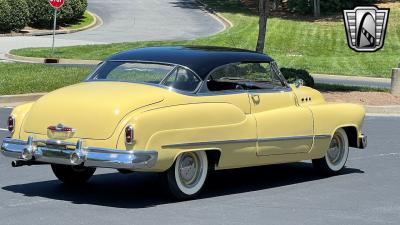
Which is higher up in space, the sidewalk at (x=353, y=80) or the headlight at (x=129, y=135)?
the headlight at (x=129, y=135)

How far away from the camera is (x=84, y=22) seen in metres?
53.9

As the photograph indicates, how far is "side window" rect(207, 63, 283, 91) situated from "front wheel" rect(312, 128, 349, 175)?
1.12 metres

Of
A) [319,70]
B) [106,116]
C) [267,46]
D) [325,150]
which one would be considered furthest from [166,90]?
[267,46]

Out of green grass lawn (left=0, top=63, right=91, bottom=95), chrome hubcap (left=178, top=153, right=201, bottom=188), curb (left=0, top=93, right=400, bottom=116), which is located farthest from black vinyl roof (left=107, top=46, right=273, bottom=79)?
green grass lawn (left=0, top=63, right=91, bottom=95)

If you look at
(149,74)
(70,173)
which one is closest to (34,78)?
(70,173)

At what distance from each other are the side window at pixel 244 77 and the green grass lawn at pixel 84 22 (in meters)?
42.0

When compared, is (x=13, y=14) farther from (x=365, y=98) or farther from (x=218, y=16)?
(x=365, y=98)

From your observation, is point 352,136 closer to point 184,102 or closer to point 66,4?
point 184,102

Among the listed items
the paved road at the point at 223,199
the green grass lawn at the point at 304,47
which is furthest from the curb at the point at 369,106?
the green grass lawn at the point at 304,47

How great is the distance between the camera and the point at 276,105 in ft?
33.3

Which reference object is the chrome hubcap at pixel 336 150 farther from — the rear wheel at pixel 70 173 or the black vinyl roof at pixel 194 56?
the rear wheel at pixel 70 173

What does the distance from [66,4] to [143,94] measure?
1699 inches

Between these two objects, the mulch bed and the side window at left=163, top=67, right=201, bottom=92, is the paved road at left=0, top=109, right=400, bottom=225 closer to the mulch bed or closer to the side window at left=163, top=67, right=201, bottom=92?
the side window at left=163, top=67, right=201, bottom=92

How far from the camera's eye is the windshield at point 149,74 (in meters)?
9.23
